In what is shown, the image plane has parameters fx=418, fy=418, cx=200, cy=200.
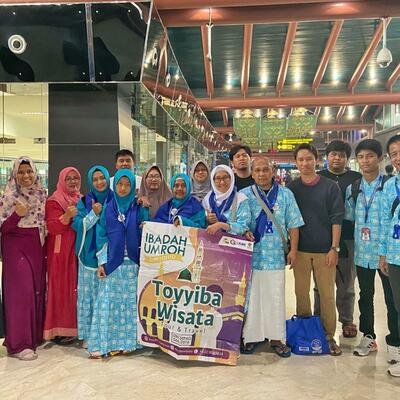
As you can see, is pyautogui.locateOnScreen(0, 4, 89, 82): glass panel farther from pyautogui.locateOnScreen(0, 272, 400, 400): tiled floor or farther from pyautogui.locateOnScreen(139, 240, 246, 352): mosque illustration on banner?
pyautogui.locateOnScreen(0, 272, 400, 400): tiled floor

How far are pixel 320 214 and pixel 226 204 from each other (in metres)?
0.72

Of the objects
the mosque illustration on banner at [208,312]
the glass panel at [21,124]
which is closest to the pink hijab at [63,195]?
the mosque illustration on banner at [208,312]

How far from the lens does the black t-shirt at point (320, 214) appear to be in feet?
10.2

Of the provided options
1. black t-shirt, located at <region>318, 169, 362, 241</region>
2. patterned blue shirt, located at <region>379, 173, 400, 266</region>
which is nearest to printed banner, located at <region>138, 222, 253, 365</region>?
patterned blue shirt, located at <region>379, 173, 400, 266</region>

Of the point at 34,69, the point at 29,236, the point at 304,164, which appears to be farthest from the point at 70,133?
the point at 304,164

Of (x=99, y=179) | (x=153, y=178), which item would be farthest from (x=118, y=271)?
(x=153, y=178)

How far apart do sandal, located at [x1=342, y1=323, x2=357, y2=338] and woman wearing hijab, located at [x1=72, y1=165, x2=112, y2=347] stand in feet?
6.83

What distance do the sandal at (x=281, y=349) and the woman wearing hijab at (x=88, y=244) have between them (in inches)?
55.8

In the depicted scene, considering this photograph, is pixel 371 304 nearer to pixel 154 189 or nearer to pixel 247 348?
pixel 247 348

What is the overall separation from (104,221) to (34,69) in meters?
2.36

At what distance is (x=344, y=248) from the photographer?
3.48m

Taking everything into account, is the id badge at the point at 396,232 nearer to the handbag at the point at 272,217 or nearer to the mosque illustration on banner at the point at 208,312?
the handbag at the point at 272,217

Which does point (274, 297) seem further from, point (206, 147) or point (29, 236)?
point (206, 147)

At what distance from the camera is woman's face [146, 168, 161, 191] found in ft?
11.1
